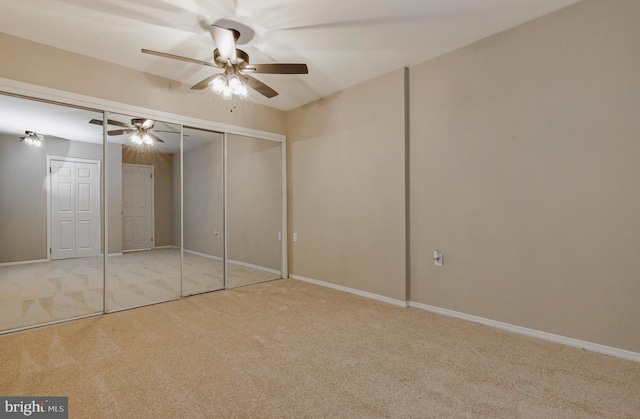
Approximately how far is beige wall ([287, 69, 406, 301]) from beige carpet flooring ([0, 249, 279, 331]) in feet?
5.00

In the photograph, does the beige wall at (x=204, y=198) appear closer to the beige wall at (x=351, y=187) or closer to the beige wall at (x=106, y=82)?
the beige wall at (x=106, y=82)

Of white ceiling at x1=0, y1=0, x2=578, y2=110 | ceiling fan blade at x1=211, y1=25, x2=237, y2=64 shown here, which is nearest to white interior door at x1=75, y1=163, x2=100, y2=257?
white ceiling at x1=0, y1=0, x2=578, y2=110

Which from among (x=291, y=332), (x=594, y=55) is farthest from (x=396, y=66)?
(x=291, y=332)

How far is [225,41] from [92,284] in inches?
113

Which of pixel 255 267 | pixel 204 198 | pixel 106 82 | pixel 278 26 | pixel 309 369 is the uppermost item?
pixel 278 26

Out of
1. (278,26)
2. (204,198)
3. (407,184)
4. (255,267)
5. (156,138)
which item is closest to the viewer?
(278,26)

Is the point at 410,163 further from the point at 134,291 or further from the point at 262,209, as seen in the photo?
the point at 134,291

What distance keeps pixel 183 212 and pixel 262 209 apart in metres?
1.14

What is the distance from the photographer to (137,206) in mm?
3770

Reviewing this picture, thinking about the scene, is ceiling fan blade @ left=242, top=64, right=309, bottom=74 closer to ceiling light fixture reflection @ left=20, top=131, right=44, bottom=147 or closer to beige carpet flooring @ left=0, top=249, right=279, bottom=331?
ceiling light fixture reflection @ left=20, top=131, right=44, bottom=147

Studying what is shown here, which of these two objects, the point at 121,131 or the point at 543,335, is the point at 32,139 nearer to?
the point at 121,131

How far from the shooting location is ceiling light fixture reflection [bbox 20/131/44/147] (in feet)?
9.86

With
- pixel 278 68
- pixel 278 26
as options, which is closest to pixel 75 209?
pixel 278 68

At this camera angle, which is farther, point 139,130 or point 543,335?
point 139,130
